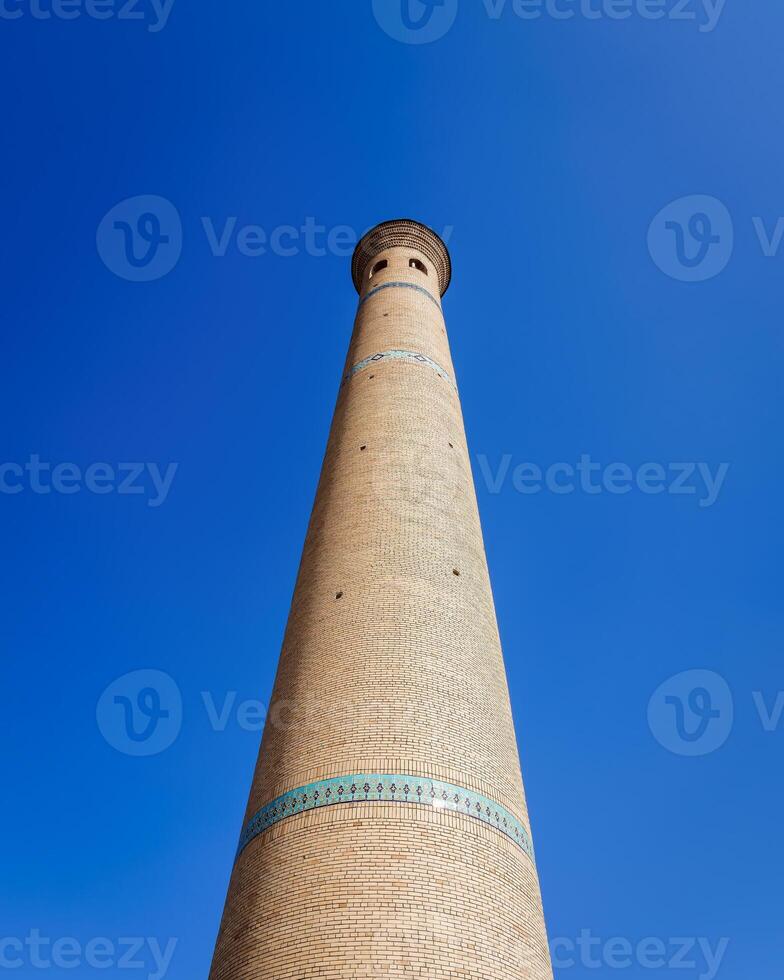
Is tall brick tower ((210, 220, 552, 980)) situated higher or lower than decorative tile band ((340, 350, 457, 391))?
lower

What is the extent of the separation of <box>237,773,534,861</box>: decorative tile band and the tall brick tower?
10 millimetres

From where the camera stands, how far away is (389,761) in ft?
19.9

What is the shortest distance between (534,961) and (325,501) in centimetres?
491

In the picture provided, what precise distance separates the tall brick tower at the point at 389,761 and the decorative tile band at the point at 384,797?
1 centimetres

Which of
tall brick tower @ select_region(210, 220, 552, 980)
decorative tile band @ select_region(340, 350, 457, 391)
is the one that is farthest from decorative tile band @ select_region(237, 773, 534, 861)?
decorative tile band @ select_region(340, 350, 457, 391)

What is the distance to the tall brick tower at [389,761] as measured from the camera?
5.27 metres

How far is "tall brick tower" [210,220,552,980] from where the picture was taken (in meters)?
5.27

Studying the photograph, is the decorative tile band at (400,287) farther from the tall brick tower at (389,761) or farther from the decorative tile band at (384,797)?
the decorative tile band at (384,797)

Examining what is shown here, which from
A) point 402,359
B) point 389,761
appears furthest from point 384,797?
point 402,359

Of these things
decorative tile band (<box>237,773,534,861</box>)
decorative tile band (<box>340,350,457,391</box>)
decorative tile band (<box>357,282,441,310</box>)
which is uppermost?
decorative tile band (<box>357,282,441,310</box>)

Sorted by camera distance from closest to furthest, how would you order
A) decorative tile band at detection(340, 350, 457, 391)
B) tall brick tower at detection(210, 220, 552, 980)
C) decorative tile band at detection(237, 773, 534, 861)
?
tall brick tower at detection(210, 220, 552, 980) < decorative tile band at detection(237, 773, 534, 861) < decorative tile band at detection(340, 350, 457, 391)

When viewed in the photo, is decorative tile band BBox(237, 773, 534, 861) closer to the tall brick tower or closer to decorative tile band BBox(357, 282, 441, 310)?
the tall brick tower

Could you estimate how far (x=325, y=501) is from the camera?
9.16m

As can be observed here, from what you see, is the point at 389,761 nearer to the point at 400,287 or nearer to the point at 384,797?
the point at 384,797
